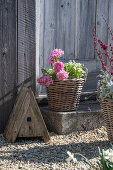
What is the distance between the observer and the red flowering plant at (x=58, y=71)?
10.3 feet

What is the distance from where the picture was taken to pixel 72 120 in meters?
3.35

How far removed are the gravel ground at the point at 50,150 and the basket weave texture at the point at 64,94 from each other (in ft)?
1.01

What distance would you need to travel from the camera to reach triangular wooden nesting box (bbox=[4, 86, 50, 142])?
9.80 ft

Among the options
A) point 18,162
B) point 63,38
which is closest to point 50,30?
point 63,38

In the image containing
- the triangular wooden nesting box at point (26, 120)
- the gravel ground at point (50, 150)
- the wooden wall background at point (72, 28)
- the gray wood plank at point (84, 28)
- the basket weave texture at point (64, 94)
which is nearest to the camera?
the gravel ground at point (50, 150)

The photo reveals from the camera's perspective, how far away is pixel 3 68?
10.8ft

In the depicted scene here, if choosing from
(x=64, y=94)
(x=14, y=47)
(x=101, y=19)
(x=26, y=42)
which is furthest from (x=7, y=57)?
(x=101, y=19)

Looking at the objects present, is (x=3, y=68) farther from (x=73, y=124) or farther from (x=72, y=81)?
(x=73, y=124)

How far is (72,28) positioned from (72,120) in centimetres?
134

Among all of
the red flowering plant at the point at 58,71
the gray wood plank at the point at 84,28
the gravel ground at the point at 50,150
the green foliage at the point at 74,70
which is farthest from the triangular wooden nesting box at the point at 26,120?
the gray wood plank at the point at 84,28

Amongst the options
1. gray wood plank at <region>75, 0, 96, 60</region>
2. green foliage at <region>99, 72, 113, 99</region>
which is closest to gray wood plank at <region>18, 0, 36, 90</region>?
gray wood plank at <region>75, 0, 96, 60</region>

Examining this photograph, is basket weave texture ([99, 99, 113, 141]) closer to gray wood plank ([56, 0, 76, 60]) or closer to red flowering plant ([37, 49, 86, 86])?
red flowering plant ([37, 49, 86, 86])

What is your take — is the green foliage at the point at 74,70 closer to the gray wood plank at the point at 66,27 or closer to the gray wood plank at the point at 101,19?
the gray wood plank at the point at 66,27

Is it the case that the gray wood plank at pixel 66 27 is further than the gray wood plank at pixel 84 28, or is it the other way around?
the gray wood plank at pixel 84 28
